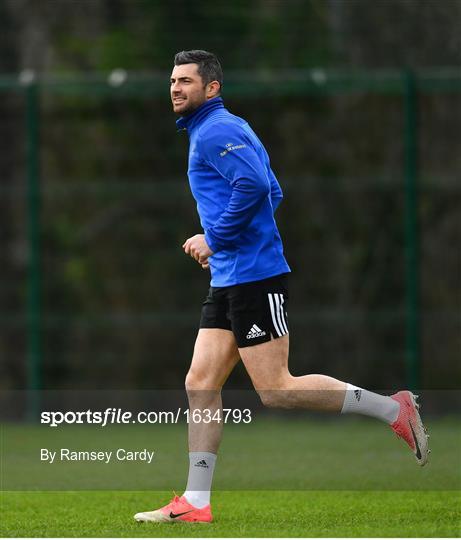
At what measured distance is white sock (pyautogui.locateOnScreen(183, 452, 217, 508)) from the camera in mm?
6898

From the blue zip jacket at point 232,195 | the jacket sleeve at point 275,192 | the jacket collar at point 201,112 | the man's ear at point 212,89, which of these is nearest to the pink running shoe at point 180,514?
the blue zip jacket at point 232,195

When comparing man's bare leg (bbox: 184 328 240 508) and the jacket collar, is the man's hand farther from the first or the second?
the jacket collar

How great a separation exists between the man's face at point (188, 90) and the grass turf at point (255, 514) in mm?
1945

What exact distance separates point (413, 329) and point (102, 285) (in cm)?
288

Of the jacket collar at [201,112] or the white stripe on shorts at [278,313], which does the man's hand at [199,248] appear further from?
the jacket collar at [201,112]

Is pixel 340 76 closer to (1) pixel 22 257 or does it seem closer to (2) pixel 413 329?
(2) pixel 413 329

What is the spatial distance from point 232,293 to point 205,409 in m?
0.56

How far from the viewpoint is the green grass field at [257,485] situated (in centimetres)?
673

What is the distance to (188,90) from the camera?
6926 millimetres
